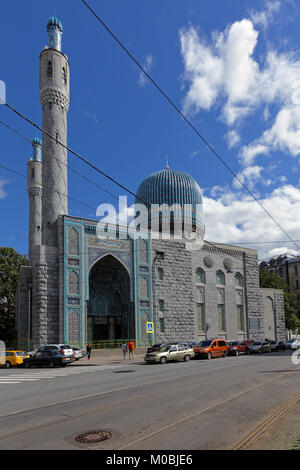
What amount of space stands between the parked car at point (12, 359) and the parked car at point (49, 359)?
1.68 metres

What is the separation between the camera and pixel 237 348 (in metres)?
34.7

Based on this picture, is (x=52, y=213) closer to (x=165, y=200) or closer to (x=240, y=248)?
(x=165, y=200)

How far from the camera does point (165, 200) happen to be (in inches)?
2058

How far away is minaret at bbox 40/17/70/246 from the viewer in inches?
1416

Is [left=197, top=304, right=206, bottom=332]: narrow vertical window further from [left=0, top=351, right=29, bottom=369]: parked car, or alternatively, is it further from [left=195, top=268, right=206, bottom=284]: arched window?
[left=0, top=351, right=29, bottom=369]: parked car

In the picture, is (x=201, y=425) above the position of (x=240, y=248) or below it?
below

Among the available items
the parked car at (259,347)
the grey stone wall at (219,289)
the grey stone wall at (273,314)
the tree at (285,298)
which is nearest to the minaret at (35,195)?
the grey stone wall at (219,289)

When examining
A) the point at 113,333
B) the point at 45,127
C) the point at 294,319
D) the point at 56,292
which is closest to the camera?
the point at 56,292

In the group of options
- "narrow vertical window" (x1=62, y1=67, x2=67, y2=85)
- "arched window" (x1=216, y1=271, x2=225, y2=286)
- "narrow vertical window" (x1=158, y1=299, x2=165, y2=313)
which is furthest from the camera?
"arched window" (x1=216, y1=271, x2=225, y2=286)

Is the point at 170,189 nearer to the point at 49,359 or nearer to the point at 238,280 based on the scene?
the point at 238,280

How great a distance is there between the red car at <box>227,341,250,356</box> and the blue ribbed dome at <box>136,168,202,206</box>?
68.0 ft

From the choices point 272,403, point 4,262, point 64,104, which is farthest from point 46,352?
point 4,262

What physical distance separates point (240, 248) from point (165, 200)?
10.6 meters

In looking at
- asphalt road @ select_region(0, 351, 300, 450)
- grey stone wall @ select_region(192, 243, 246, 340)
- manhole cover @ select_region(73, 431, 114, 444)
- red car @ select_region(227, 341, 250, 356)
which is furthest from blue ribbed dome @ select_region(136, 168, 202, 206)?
manhole cover @ select_region(73, 431, 114, 444)
